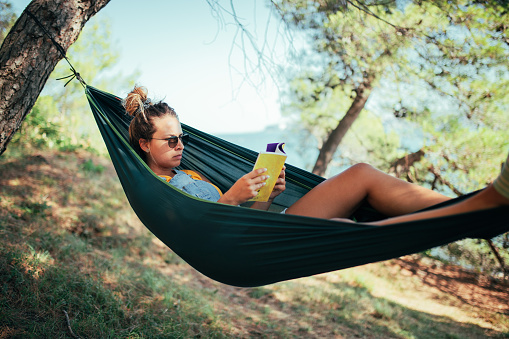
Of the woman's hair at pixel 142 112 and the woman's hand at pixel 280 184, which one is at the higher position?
the woman's hair at pixel 142 112

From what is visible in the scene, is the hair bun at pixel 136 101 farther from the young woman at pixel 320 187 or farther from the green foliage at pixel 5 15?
the green foliage at pixel 5 15

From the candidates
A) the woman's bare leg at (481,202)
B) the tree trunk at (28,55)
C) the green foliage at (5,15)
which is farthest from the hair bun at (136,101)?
the green foliage at (5,15)

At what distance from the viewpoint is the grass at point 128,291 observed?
1805 millimetres

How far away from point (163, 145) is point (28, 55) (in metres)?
0.75

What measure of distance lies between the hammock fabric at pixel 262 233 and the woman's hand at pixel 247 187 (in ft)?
0.30

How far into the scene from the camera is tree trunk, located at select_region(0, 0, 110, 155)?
1.70 metres

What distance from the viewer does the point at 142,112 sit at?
5.58 ft

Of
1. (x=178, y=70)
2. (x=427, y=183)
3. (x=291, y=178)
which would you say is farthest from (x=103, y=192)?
(x=427, y=183)

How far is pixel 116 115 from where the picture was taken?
1.98 metres

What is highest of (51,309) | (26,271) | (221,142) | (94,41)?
(94,41)

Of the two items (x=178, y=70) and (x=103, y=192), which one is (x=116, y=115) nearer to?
(x=103, y=192)

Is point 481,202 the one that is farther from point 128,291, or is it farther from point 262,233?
point 128,291

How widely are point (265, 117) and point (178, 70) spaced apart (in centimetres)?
486

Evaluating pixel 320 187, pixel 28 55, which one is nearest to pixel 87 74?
pixel 28 55
